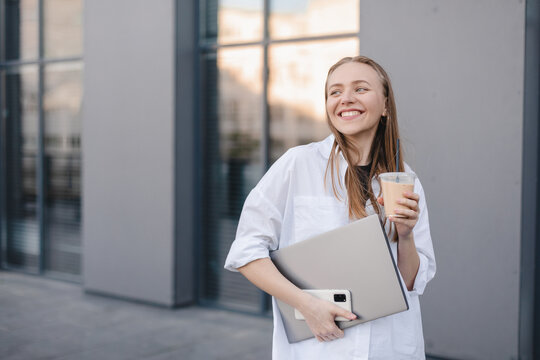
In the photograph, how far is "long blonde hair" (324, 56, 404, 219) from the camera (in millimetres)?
1668

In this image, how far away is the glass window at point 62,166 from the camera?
6.95 metres

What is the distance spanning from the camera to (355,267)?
159cm

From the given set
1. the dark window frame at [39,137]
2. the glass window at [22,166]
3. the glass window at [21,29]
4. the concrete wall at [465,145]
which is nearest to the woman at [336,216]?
the concrete wall at [465,145]

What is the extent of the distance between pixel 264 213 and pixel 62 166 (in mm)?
5995

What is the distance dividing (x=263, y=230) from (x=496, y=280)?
2904mm

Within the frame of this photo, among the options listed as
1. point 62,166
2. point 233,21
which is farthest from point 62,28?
point 233,21

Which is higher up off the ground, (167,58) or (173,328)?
(167,58)

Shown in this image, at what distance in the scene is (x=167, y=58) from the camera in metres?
5.64

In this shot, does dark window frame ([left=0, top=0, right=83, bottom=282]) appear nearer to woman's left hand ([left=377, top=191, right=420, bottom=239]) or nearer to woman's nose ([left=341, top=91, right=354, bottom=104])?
woman's nose ([left=341, top=91, right=354, bottom=104])

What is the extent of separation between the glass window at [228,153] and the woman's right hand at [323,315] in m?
4.02

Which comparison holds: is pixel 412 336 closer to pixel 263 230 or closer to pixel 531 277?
pixel 263 230

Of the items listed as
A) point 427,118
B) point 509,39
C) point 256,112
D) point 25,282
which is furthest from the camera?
point 25,282

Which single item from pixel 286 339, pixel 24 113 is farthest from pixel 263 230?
pixel 24 113

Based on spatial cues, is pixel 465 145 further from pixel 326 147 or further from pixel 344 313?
pixel 344 313
